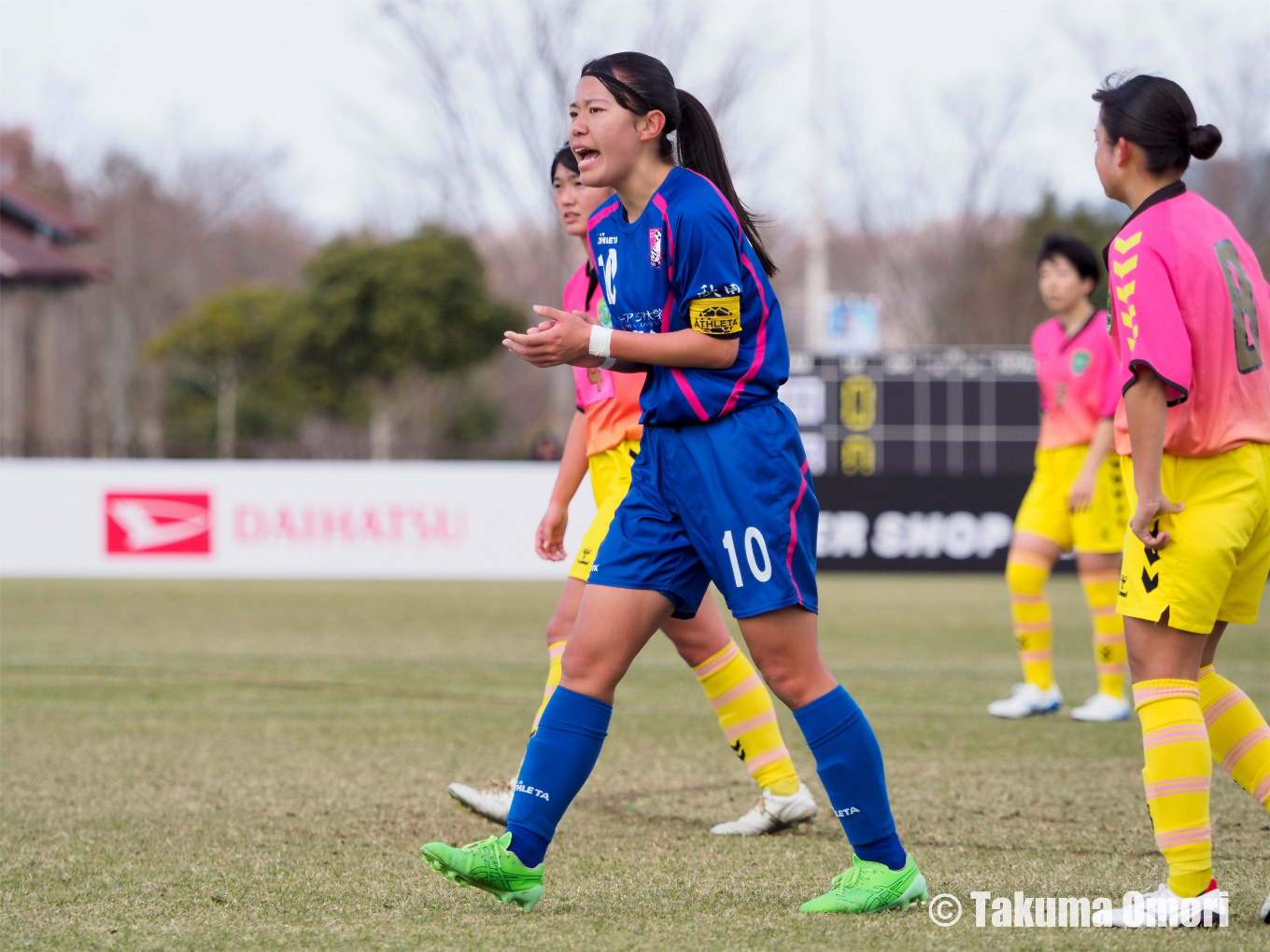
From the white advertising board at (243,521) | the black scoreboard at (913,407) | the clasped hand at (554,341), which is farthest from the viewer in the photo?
the black scoreboard at (913,407)

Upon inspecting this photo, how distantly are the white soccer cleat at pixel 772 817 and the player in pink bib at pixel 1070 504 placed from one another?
280 cm

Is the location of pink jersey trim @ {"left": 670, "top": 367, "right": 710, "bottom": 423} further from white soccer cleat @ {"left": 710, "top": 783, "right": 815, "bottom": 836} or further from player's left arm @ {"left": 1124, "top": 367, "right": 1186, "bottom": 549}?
white soccer cleat @ {"left": 710, "top": 783, "right": 815, "bottom": 836}

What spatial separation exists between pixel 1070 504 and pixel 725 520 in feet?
13.5

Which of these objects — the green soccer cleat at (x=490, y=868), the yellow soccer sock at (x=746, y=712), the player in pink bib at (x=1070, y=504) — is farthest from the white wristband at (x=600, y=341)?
the player in pink bib at (x=1070, y=504)

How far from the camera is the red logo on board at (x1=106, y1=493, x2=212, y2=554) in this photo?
1605 cm

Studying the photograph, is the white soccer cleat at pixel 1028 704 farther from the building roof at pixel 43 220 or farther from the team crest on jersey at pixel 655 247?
the building roof at pixel 43 220

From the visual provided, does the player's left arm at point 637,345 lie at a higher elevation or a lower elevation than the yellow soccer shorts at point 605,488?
higher

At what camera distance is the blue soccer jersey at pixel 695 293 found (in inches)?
124

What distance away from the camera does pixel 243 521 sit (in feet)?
53.2

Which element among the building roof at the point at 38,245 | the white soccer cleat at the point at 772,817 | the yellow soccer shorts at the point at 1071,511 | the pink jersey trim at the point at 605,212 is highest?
the building roof at the point at 38,245

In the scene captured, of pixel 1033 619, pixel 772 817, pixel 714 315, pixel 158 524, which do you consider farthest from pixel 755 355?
pixel 158 524

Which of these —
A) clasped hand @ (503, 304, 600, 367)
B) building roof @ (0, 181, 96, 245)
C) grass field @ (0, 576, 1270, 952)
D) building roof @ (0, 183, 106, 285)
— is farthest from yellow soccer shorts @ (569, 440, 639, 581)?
building roof @ (0, 181, 96, 245)

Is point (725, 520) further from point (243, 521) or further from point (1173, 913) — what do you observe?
point (243, 521)

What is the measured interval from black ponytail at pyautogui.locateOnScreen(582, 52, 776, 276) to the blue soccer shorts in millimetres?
425
